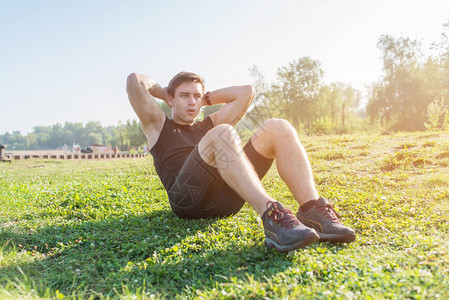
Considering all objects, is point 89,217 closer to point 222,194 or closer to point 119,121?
point 222,194

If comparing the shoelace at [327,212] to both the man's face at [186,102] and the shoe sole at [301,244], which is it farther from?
the man's face at [186,102]

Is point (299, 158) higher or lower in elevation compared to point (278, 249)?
higher

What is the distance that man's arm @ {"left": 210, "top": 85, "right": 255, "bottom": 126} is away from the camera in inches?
165

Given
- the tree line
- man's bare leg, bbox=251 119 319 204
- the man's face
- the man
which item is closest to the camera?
the man

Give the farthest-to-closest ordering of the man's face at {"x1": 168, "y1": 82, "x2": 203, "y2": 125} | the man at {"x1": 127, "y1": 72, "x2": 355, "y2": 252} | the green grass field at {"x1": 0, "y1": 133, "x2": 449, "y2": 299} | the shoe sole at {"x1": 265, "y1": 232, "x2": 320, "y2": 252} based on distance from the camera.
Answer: the man's face at {"x1": 168, "y1": 82, "x2": 203, "y2": 125} < the man at {"x1": 127, "y1": 72, "x2": 355, "y2": 252} < the shoe sole at {"x1": 265, "y1": 232, "x2": 320, "y2": 252} < the green grass field at {"x1": 0, "y1": 133, "x2": 449, "y2": 299}

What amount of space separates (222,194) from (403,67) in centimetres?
3973

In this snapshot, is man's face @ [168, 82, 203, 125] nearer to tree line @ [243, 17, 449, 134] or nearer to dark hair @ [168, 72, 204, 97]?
dark hair @ [168, 72, 204, 97]

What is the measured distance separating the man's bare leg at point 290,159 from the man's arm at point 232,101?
1.21 meters

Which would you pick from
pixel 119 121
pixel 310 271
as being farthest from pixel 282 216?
pixel 119 121

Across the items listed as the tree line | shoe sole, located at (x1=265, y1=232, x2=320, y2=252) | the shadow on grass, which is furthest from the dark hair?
the tree line

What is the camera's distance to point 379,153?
26.6 feet

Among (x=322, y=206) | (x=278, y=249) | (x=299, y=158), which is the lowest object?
(x=278, y=249)

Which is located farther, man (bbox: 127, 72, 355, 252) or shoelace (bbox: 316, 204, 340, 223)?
shoelace (bbox: 316, 204, 340, 223)

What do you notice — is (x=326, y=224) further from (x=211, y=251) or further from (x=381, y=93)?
(x=381, y=93)
